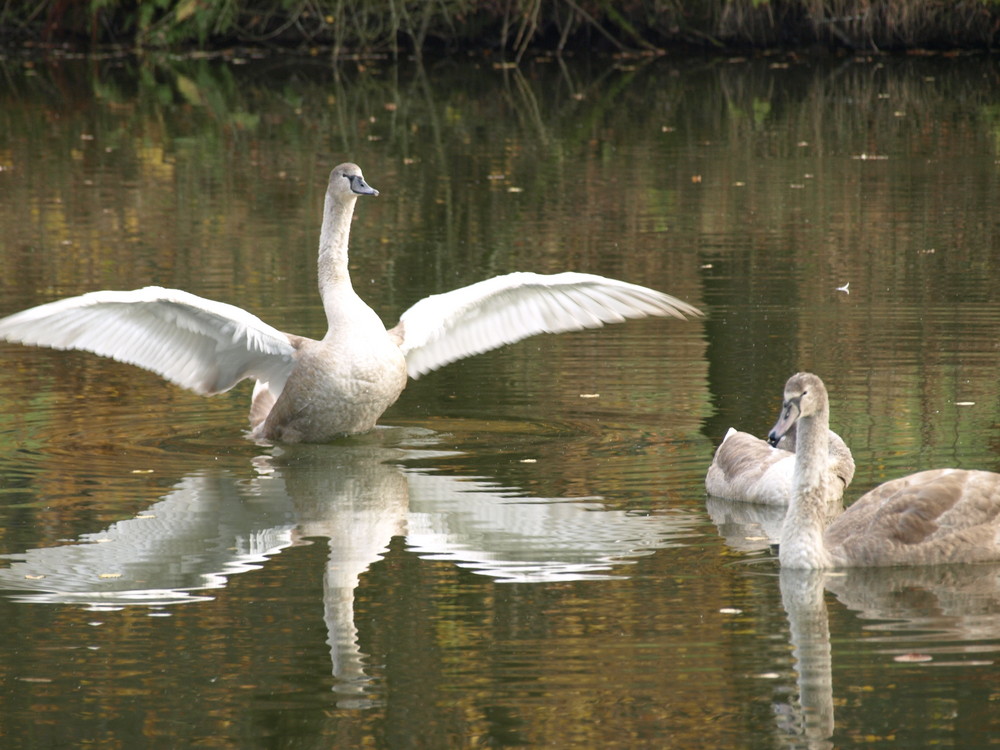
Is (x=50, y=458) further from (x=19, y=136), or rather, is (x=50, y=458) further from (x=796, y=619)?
(x=19, y=136)

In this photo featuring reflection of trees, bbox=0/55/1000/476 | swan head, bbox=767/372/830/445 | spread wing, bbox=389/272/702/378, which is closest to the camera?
swan head, bbox=767/372/830/445

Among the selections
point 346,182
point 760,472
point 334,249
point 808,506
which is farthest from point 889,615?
point 346,182

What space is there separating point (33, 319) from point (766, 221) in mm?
9820

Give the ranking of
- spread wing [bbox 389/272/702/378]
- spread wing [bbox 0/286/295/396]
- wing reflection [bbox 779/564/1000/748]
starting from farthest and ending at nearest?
spread wing [bbox 389/272/702/378] < spread wing [bbox 0/286/295/396] < wing reflection [bbox 779/564/1000/748]

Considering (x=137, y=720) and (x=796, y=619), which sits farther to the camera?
(x=796, y=619)

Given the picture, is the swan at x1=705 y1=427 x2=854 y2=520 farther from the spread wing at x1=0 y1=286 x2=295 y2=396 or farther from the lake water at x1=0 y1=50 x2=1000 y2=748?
the spread wing at x1=0 y1=286 x2=295 y2=396

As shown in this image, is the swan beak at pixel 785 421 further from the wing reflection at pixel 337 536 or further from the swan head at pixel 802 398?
the wing reflection at pixel 337 536

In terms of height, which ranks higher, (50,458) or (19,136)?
(19,136)

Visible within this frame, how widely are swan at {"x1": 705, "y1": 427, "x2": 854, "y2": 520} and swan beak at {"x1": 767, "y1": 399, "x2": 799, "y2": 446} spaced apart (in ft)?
3.49

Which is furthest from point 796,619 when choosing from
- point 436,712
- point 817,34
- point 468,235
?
point 817,34

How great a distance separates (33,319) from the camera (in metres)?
9.62

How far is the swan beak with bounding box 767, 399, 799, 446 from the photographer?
7.34 m

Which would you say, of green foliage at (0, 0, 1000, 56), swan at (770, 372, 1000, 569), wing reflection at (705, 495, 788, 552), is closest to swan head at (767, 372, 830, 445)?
swan at (770, 372, 1000, 569)

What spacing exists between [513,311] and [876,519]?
3.73 metres
